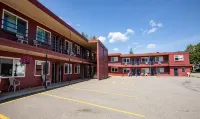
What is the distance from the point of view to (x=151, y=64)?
36.9 meters

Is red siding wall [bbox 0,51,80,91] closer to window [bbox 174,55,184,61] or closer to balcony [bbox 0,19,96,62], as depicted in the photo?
balcony [bbox 0,19,96,62]

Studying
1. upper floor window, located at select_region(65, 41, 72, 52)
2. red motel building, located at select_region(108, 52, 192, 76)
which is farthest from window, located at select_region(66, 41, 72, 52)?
red motel building, located at select_region(108, 52, 192, 76)

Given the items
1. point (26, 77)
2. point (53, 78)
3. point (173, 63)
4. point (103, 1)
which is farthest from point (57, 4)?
point (173, 63)

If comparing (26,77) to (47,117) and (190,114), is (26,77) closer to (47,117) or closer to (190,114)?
(47,117)

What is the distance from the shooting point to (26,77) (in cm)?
1075

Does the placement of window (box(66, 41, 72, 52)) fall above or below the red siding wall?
above

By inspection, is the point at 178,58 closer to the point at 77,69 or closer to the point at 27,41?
the point at 77,69

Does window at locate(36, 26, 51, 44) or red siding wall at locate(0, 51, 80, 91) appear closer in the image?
red siding wall at locate(0, 51, 80, 91)

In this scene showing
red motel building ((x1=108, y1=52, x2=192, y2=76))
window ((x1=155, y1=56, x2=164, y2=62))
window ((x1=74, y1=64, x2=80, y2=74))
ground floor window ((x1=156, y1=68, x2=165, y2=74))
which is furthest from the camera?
window ((x1=155, y1=56, x2=164, y2=62))

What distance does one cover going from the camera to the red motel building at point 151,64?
34.0 m

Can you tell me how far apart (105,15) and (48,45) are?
10994 millimetres

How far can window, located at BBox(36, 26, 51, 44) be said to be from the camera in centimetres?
1232

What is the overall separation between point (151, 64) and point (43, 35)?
3175cm

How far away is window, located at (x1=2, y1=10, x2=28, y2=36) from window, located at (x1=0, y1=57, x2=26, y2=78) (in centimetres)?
220
